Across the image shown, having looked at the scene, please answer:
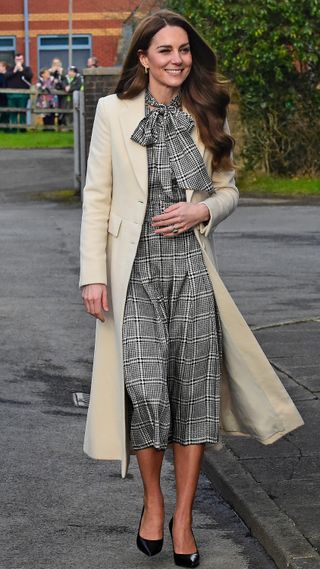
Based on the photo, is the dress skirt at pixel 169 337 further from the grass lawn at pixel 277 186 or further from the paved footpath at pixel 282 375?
the grass lawn at pixel 277 186

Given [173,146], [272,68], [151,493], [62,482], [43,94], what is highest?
[173,146]

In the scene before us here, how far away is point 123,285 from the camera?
533cm

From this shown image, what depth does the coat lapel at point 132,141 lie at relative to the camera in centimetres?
534

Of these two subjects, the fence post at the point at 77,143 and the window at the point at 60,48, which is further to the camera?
the window at the point at 60,48

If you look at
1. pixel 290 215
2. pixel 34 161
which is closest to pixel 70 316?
pixel 290 215

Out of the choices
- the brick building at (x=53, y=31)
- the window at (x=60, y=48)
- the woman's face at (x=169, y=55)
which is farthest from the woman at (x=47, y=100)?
the woman's face at (x=169, y=55)

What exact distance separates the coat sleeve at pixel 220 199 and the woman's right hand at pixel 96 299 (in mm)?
420

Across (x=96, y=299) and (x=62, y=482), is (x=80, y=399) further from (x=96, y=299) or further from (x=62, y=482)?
(x=96, y=299)

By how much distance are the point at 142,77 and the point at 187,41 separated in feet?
0.70

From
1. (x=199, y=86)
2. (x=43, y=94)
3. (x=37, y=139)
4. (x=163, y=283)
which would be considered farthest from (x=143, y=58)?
(x=43, y=94)

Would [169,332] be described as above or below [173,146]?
below

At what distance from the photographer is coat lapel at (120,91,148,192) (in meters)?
5.34

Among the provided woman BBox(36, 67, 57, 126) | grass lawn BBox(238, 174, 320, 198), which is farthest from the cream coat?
woman BBox(36, 67, 57, 126)

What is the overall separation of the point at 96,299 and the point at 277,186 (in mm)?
17839
